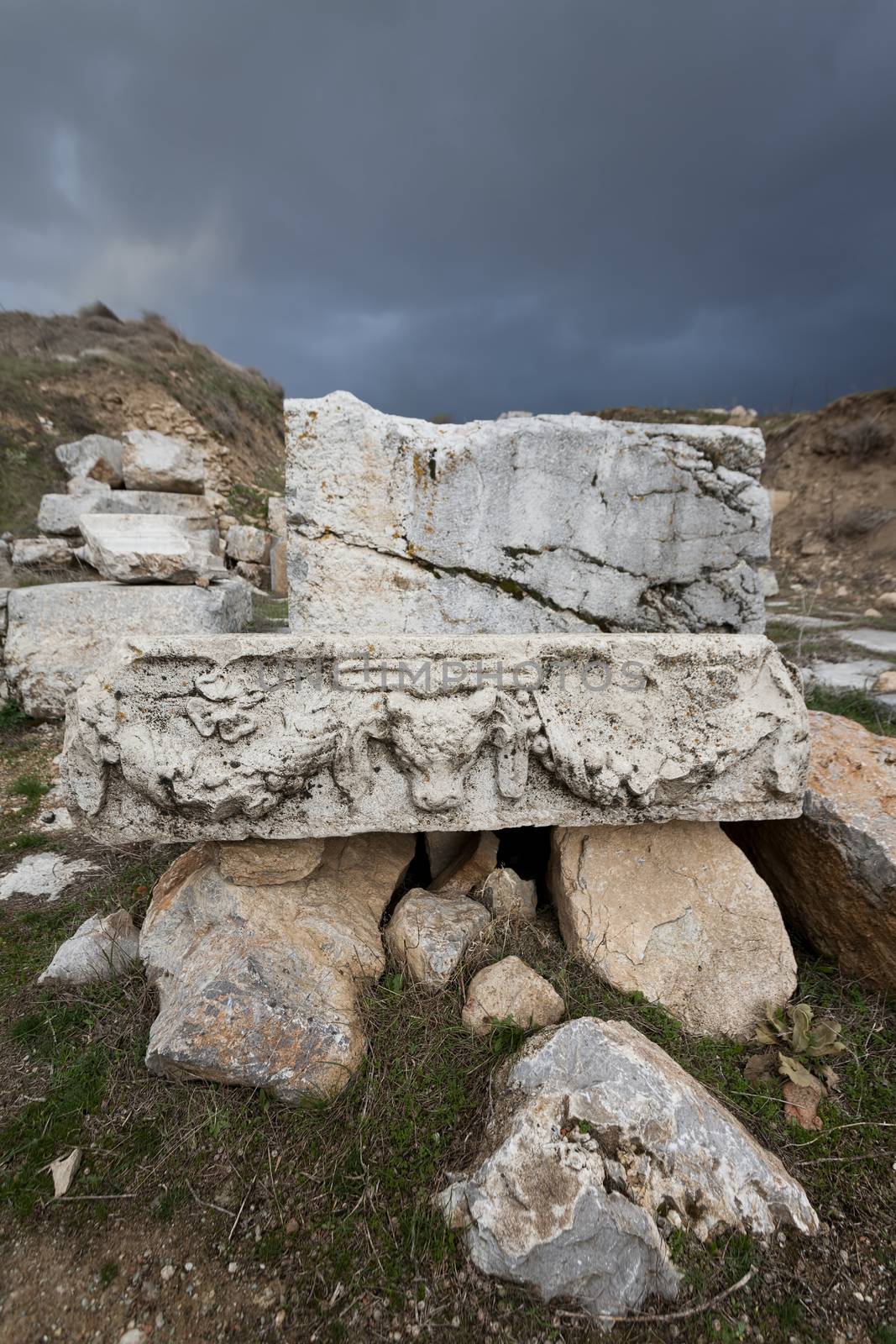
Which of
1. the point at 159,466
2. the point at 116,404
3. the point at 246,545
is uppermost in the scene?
the point at 116,404

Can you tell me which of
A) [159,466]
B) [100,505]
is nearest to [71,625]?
[100,505]

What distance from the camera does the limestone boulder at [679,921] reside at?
1.75m

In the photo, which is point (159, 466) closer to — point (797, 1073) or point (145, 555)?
point (145, 555)

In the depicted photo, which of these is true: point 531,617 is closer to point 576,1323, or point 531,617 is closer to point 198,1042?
point 198,1042

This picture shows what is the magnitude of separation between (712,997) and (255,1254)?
1.26 m

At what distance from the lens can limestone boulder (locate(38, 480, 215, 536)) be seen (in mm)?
6633

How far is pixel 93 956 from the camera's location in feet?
6.28

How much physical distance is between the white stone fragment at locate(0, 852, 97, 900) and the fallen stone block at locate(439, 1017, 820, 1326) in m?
1.96

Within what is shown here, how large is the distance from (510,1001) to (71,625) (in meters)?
3.73

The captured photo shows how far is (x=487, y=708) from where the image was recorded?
1.67 m

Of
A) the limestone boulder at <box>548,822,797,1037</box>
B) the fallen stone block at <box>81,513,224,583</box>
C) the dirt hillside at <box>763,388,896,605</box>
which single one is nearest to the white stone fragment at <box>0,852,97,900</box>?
the limestone boulder at <box>548,822,797,1037</box>

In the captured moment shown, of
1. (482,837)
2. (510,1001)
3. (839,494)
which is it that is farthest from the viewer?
(839,494)

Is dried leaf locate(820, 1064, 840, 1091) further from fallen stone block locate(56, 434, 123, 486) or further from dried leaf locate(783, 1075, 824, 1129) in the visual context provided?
fallen stone block locate(56, 434, 123, 486)

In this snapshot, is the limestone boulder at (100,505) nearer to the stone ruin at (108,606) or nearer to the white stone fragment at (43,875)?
the stone ruin at (108,606)
